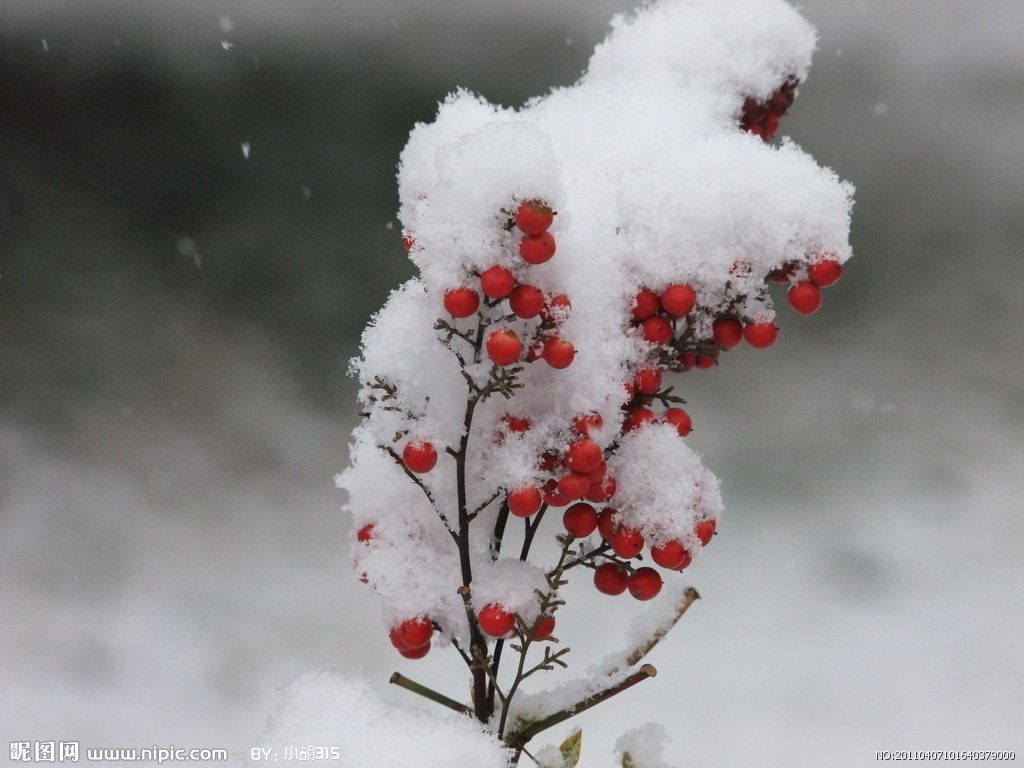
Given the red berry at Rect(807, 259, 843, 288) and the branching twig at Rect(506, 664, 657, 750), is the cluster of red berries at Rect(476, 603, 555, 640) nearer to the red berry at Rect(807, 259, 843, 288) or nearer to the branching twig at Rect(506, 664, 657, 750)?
the branching twig at Rect(506, 664, 657, 750)

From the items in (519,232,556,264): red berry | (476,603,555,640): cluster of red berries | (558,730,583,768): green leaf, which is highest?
(519,232,556,264): red berry

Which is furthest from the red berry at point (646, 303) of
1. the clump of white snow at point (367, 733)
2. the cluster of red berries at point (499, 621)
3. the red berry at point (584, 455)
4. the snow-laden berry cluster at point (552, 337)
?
the clump of white snow at point (367, 733)

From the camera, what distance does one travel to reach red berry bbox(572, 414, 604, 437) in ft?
1.87

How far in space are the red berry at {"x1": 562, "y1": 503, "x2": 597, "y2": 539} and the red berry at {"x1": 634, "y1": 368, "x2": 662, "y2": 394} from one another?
9cm

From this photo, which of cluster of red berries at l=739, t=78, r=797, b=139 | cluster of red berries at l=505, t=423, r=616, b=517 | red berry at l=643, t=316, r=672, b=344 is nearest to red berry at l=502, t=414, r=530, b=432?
cluster of red berries at l=505, t=423, r=616, b=517

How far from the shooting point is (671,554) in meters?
0.62

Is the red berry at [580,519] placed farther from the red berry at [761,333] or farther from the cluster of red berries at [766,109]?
the cluster of red berries at [766,109]

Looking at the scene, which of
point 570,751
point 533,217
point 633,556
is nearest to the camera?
point 533,217

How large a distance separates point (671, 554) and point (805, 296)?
201mm

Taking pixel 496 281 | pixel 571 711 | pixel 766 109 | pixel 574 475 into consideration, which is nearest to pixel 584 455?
pixel 574 475

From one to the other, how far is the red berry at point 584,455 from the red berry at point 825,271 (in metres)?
0.20

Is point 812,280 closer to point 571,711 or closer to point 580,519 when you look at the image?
point 580,519

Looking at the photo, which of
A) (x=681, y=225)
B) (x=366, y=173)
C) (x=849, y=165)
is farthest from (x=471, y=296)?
(x=849, y=165)

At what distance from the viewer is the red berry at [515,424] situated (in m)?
0.60
